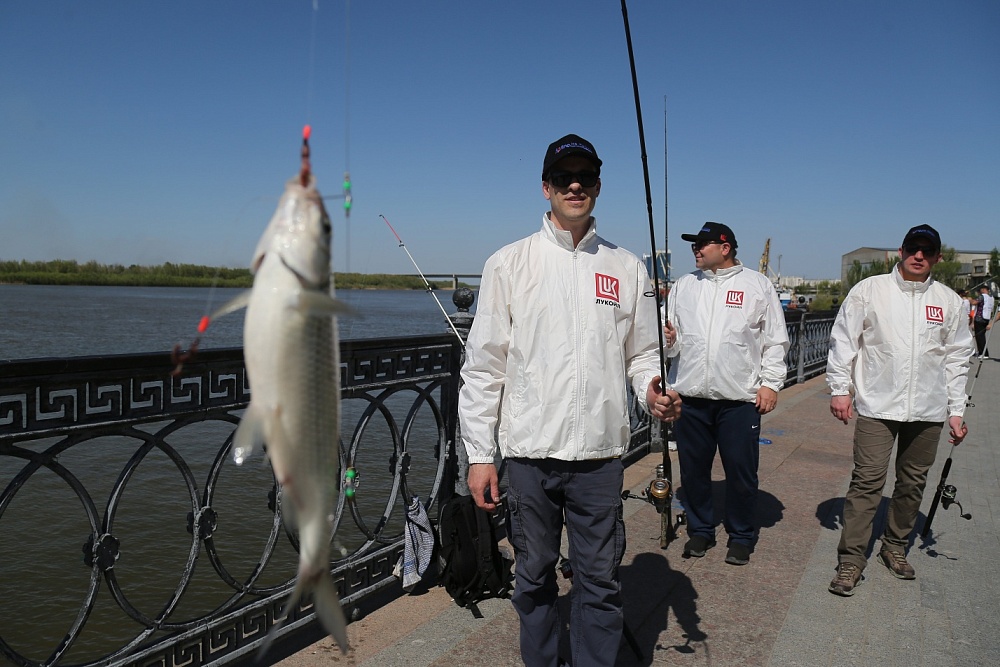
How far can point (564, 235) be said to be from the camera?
3133mm

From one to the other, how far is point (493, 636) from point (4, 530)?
6588mm

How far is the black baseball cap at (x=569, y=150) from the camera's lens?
308 centimetres

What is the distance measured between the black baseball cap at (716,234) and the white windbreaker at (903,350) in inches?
36.3

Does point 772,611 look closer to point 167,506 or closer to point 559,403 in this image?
point 559,403

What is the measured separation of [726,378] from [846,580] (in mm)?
1460

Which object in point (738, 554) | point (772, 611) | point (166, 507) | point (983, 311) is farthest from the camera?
point (983, 311)

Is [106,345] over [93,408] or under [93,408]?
under

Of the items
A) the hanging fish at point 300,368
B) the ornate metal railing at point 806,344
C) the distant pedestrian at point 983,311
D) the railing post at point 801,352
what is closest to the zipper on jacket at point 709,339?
the hanging fish at point 300,368

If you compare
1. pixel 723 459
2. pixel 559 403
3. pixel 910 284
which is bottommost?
pixel 723 459

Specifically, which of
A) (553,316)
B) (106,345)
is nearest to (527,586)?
(553,316)

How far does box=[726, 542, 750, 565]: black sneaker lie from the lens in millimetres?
4969

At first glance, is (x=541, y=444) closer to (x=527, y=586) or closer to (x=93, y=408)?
(x=527, y=586)

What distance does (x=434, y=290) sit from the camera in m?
4.61

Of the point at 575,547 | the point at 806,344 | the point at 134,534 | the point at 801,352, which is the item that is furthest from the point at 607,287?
the point at 806,344
